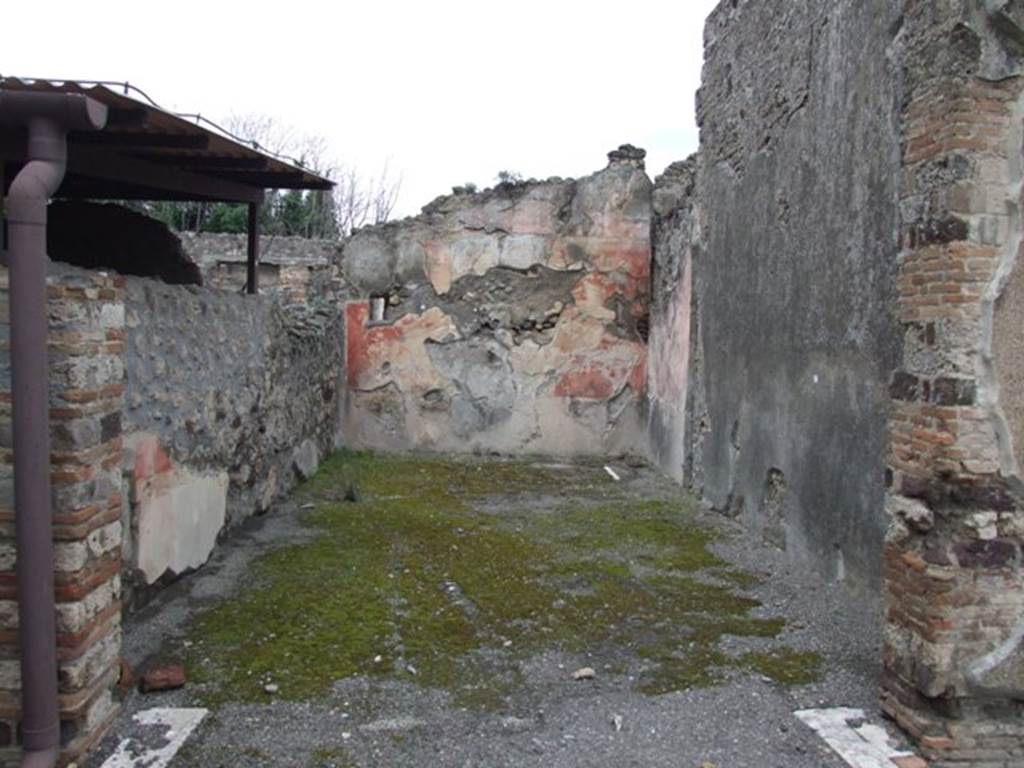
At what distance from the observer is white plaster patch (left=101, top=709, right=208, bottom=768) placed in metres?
3.11

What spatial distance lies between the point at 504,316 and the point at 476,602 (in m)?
5.16

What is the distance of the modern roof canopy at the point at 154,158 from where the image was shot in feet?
11.2

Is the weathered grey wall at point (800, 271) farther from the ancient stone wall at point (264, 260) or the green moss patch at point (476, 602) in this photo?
the ancient stone wall at point (264, 260)

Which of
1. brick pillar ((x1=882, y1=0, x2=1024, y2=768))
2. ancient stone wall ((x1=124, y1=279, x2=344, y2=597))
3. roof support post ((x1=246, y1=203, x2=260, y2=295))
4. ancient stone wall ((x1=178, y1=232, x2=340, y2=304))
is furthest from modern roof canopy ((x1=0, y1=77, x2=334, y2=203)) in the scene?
ancient stone wall ((x1=178, y1=232, x2=340, y2=304))

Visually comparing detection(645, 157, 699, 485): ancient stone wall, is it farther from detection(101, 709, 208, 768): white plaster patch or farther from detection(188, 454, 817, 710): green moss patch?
detection(101, 709, 208, 768): white plaster patch

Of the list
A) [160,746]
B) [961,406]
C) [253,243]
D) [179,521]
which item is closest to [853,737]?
[961,406]

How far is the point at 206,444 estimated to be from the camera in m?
5.54

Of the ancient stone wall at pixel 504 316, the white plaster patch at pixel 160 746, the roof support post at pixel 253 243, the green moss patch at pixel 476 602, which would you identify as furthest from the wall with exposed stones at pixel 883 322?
the roof support post at pixel 253 243

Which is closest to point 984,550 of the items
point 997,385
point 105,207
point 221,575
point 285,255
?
point 997,385

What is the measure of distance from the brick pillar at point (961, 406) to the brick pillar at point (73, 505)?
9.68ft

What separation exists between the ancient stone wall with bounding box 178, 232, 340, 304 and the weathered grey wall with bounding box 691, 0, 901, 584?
812cm

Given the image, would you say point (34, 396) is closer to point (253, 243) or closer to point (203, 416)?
point (203, 416)

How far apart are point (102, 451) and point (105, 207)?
3.38 metres

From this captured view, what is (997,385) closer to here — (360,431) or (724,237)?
(724,237)
